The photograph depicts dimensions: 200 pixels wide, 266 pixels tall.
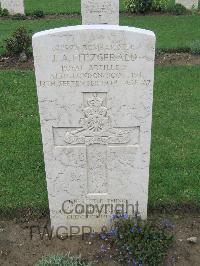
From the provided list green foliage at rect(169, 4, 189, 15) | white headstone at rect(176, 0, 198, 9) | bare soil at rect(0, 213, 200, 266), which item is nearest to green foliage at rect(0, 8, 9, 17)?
green foliage at rect(169, 4, 189, 15)

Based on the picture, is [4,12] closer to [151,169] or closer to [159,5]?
[159,5]

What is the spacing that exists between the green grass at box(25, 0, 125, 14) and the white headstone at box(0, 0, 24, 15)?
0.66 m

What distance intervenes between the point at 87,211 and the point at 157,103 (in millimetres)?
3948

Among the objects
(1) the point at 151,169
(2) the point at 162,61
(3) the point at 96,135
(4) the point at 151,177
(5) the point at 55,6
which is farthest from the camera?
(5) the point at 55,6

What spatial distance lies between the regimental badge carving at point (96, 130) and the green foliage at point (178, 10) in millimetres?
12497

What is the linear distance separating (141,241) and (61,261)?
2.66 ft

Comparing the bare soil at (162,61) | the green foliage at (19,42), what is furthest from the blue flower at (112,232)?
the green foliage at (19,42)

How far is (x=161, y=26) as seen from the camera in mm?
13844

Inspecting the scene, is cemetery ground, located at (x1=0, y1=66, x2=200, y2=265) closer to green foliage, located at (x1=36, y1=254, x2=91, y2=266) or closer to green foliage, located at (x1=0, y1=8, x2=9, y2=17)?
green foliage, located at (x1=36, y1=254, x2=91, y2=266)

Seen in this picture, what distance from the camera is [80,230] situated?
482cm

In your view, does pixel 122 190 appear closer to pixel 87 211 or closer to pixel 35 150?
pixel 87 211

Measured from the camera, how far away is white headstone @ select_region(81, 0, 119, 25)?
36.4ft

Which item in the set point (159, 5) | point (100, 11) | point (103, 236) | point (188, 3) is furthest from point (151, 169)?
point (188, 3)

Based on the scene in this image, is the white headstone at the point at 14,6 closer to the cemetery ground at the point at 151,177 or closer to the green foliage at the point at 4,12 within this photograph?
the green foliage at the point at 4,12
